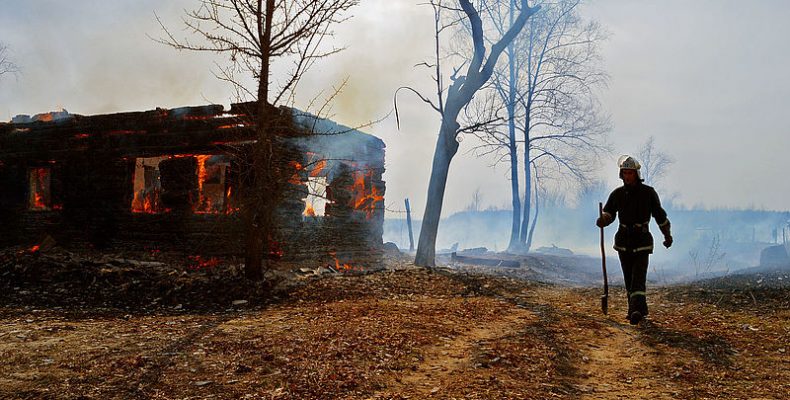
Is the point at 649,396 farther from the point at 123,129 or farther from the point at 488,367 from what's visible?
the point at 123,129

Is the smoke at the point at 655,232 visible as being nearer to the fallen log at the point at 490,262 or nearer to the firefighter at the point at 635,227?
the fallen log at the point at 490,262

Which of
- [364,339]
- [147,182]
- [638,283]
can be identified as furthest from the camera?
[147,182]

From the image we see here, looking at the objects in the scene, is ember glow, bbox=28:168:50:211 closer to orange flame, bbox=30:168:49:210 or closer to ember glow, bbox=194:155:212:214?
orange flame, bbox=30:168:49:210

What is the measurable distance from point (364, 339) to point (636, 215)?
4.34 metres

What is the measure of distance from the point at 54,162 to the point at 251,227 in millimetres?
11422

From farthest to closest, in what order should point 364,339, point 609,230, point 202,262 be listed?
point 609,230, point 202,262, point 364,339

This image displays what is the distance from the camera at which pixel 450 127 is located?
15242mm

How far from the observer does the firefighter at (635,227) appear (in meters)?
6.84

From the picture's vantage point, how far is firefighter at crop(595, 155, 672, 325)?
22.5 ft

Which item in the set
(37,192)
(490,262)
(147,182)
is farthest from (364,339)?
(147,182)

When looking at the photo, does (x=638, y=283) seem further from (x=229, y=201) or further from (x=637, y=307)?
(x=229, y=201)

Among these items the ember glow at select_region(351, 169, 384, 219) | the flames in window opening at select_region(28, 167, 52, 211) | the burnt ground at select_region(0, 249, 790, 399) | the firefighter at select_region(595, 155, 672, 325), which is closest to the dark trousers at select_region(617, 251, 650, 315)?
the firefighter at select_region(595, 155, 672, 325)

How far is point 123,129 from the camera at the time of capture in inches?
607

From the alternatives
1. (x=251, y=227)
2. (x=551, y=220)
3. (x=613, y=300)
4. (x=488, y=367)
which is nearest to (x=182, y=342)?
(x=488, y=367)
